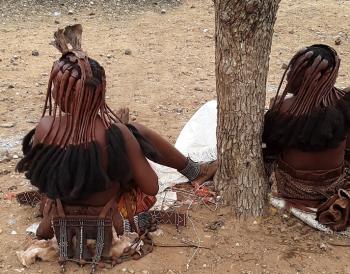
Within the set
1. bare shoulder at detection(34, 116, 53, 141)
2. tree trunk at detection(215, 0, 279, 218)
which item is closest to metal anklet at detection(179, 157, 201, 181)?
tree trunk at detection(215, 0, 279, 218)

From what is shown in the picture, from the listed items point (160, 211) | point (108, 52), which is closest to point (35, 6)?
point (108, 52)

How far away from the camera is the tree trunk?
309 centimetres

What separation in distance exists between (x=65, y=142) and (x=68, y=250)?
65cm

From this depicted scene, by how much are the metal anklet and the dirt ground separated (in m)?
0.28

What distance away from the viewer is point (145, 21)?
892 centimetres

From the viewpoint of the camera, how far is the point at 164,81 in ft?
21.3

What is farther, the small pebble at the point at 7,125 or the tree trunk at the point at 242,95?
the small pebble at the point at 7,125

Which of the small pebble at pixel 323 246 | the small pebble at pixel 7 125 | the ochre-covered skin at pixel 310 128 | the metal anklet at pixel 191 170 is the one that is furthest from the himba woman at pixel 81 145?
the small pebble at pixel 7 125

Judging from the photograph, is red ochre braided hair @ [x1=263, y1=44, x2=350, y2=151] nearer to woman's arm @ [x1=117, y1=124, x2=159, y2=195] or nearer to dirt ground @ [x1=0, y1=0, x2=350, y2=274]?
dirt ground @ [x1=0, y1=0, x2=350, y2=274]

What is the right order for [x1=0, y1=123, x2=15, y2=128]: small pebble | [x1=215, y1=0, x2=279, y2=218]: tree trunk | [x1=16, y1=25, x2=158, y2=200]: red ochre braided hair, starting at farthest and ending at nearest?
[x1=0, y1=123, x2=15, y2=128]: small pebble < [x1=215, y1=0, x2=279, y2=218]: tree trunk < [x1=16, y1=25, x2=158, y2=200]: red ochre braided hair

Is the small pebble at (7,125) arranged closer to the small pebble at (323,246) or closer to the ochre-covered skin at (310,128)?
the ochre-covered skin at (310,128)

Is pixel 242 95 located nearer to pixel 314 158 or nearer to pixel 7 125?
pixel 314 158

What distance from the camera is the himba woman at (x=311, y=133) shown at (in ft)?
10.5

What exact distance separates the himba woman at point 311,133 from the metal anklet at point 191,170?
53cm
